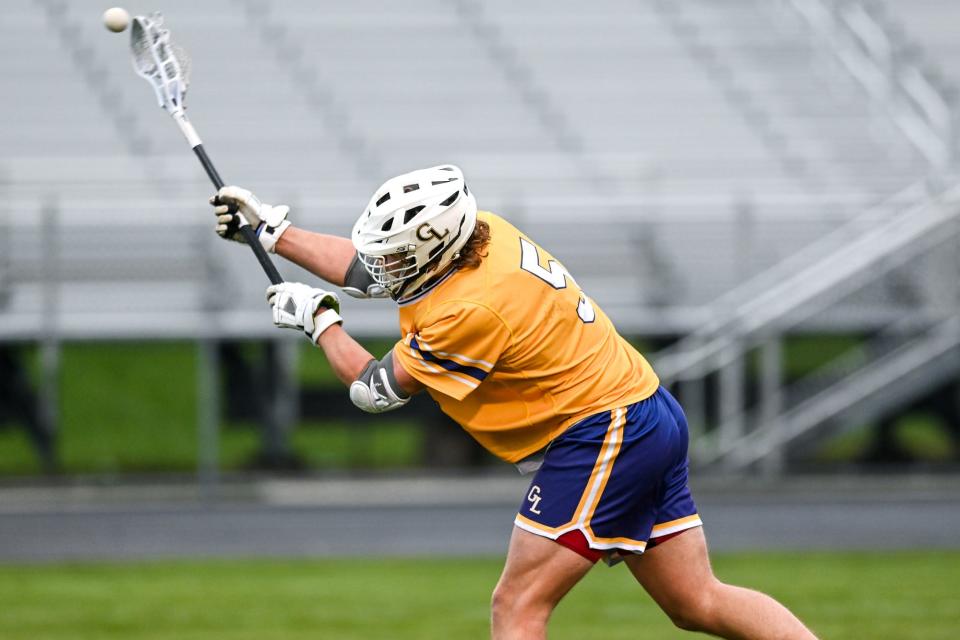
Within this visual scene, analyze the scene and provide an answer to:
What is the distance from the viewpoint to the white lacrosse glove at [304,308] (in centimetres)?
491

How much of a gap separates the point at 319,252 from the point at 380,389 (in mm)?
726

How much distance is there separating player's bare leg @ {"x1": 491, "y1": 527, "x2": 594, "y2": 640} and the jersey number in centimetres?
73

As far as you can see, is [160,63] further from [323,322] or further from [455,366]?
[455,366]

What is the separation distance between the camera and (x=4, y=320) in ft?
40.8

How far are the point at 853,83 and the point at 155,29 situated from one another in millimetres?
11575

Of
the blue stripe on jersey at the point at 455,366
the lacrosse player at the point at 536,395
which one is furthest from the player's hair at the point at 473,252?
the blue stripe on jersey at the point at 455,366

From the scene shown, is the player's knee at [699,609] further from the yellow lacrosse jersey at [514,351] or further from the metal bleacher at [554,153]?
the metal bleacher at [554,153]

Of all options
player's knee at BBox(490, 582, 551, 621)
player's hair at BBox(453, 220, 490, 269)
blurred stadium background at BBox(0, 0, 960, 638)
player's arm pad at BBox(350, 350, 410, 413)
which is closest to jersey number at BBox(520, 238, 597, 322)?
player's hair at BBox(453, 220, 490, 269)

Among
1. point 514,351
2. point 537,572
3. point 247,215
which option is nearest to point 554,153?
point 247,215

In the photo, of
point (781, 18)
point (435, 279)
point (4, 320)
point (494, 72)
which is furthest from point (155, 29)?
point (781, 18)

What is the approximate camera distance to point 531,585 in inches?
180

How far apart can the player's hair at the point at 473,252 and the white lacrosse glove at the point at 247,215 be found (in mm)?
836

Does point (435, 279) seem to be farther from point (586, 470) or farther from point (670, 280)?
point (670, 280)

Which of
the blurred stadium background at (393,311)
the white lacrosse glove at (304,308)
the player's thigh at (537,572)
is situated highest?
the white lacrosse glove at (304,308)
